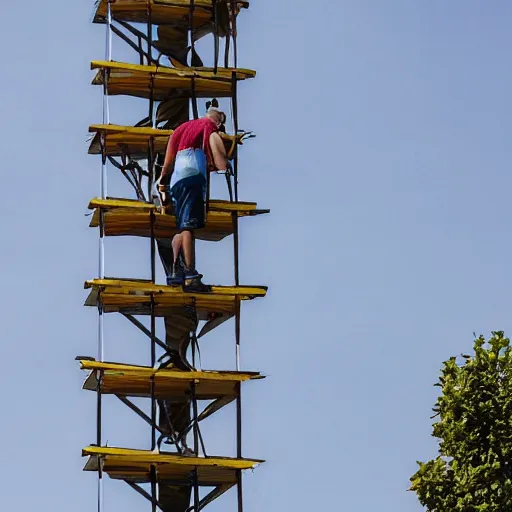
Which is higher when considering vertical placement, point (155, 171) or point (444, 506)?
point (155, 171)

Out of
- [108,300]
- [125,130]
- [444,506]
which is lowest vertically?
[444,506]

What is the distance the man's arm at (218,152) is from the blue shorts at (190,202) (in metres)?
0.54

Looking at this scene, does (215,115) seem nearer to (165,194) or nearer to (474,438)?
(165,194)

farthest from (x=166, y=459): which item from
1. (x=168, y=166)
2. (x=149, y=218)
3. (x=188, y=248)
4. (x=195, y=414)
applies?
(x=168, y=166)

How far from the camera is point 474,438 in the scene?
59.7 metres

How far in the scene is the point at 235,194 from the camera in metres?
60.6

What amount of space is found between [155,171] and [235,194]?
1.84 metres

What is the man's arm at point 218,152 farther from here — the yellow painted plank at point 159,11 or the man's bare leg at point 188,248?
the yellow painted plank at point 159,11

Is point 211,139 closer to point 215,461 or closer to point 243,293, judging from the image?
point 243,293

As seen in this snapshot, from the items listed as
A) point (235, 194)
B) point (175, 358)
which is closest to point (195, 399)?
point (175, 358)

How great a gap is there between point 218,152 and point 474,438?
8.23 m

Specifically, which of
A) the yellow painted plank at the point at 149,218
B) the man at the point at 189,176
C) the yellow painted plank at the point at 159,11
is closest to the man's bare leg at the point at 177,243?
the man at the point at 189,176

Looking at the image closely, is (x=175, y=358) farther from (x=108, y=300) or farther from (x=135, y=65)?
(x=135, y=65)

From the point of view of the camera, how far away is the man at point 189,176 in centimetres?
5944
